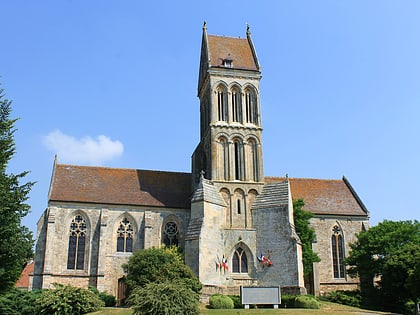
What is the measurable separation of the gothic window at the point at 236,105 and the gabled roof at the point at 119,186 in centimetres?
833

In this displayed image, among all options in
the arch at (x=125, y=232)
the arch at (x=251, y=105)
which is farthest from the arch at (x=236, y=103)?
the arch at (x=125, y=232)

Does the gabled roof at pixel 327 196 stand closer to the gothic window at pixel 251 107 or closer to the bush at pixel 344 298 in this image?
the gothic window at pixel 251 107

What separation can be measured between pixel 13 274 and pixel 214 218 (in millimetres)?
17243

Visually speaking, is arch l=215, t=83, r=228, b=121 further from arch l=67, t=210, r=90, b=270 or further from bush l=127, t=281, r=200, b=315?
bush l=127, t=281, r=200, b=315

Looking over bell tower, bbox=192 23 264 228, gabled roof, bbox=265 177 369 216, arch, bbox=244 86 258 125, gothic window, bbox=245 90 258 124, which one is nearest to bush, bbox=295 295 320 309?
bell tower, bbox=192 23 264 228

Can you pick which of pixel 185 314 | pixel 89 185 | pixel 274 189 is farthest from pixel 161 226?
pixel 185 314

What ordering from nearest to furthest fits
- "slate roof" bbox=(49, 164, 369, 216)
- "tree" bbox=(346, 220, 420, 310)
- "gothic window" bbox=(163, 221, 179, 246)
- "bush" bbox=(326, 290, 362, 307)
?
"tree" bbox=(346, 220, 420, 310), "bush" bbox=(326, 290, 362, 307), "slate roof" bbox=(49, 164, 369, 216), "gothic window" bbox=(163, 221, 179, 246)

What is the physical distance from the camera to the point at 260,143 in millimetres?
44062

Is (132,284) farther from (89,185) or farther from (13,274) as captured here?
(89,185)

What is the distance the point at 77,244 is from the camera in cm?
4172

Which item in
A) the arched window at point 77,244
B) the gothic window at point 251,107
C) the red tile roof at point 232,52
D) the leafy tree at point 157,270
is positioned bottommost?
the leafy tree at point 157,270

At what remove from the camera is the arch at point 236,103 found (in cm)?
4494

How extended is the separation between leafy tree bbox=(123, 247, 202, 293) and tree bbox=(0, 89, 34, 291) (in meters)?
8.96

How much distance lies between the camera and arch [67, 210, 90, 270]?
4117cm
